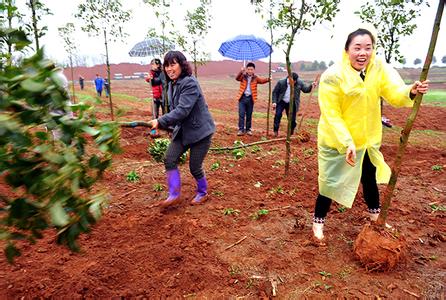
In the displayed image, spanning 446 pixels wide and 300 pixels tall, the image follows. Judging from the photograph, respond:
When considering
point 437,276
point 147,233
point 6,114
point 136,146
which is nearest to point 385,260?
point 437,276

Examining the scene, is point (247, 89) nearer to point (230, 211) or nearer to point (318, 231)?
point (230, 211)

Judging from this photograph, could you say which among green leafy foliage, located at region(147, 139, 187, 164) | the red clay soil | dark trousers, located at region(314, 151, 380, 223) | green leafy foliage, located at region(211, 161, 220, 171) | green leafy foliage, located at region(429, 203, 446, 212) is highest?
dark trousers, located at region(314, 151, 380, 223)

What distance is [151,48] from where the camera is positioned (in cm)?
852

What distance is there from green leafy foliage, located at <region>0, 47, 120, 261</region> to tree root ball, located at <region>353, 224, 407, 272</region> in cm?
208

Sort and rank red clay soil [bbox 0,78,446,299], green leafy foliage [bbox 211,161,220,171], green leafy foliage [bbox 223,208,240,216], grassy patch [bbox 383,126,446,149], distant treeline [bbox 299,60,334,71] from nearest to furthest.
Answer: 1. red clay soil [bbox 0,78,446,299]
2. green leafy foliage [bbox 223,208,240,216]
3. green leafy foliage [bbox 211,161,220,171]
4. grassy patch [bbox 383,126,446,149]
5. distant treeline [bbox 299,60,334,71]

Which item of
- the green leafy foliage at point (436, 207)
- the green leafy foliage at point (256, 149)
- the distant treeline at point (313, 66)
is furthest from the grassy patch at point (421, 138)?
the distant treeline at point (313, 66)

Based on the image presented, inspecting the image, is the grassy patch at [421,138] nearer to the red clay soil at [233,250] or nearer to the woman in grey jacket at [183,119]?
the red clay soil at [233,250]

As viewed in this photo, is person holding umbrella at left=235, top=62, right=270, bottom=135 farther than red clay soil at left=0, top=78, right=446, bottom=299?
Yes

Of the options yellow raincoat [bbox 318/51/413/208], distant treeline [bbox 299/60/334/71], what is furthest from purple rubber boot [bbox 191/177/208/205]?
distant treeline [bbox 299/60/334/71]

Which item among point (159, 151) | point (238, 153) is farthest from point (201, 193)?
point (238, 153)

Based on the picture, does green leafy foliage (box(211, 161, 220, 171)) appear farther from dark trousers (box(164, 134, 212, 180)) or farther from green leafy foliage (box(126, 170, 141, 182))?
dark trousers (box(164, 134, 212, 180))

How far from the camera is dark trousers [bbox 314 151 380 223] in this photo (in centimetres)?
289

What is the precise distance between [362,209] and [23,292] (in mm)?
3284

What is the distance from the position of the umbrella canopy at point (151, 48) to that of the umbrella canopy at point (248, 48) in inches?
62.4
